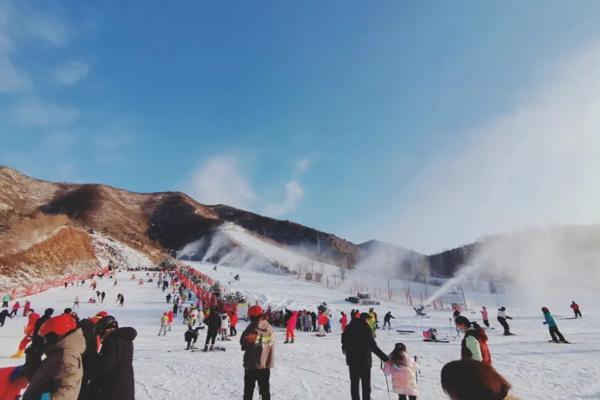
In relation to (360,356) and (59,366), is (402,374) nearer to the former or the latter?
(360,356)

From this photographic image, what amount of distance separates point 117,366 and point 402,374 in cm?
354

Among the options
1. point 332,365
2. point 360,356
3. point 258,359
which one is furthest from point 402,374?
point 332,365

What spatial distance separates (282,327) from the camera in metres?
19.9

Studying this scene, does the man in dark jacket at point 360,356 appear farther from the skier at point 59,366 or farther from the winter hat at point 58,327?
the winter hat at point 58,327

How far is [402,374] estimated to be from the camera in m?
4.75

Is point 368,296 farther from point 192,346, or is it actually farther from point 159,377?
point 159,377

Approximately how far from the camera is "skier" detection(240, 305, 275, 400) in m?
4.75

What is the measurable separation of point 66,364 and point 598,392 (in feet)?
27.4

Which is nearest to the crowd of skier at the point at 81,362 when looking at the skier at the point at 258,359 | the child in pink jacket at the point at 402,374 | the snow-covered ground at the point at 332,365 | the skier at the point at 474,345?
the skier at the point at 258,359

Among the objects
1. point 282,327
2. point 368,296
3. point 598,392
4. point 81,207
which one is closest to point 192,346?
point 282,327

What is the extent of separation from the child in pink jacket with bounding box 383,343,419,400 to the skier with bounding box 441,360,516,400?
356 centimetres

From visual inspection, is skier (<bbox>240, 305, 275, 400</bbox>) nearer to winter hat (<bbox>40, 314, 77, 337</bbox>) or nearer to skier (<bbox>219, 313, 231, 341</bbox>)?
winter hat (<bbox>40, 314, 77, 337</bbox>)

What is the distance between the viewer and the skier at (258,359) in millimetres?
4746

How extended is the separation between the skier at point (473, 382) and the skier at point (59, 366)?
284 centimetres
